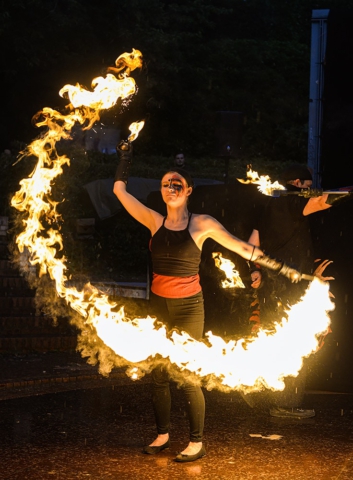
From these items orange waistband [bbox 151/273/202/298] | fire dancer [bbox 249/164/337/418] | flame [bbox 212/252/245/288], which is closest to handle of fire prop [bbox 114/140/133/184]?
orange waistband [bbox 151/273/202/298]

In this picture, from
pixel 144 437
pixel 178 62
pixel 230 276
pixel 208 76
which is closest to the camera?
pixel 144 437

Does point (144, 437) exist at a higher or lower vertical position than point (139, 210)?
lower

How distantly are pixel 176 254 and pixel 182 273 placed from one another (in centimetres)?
14

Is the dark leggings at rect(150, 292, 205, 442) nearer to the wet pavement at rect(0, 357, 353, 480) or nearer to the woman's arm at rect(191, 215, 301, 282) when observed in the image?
the wet pavement at rect(0, 357, 353, 480)

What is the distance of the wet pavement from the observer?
6.30 metres

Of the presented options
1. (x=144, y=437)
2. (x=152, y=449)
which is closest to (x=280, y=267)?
(x=152, y=449)

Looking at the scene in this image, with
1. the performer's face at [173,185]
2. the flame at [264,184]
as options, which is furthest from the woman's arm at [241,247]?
the flame at [264,184]

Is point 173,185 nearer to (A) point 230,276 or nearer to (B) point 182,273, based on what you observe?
(B) point 182,273

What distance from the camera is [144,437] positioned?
7.25 metres

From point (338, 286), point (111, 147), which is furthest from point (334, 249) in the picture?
point (111, 147)

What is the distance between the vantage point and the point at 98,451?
6.78 metres

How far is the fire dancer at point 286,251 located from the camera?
7.91 metres

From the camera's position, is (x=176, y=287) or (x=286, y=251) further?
(x=286, y=251)

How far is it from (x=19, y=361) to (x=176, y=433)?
153 inches
